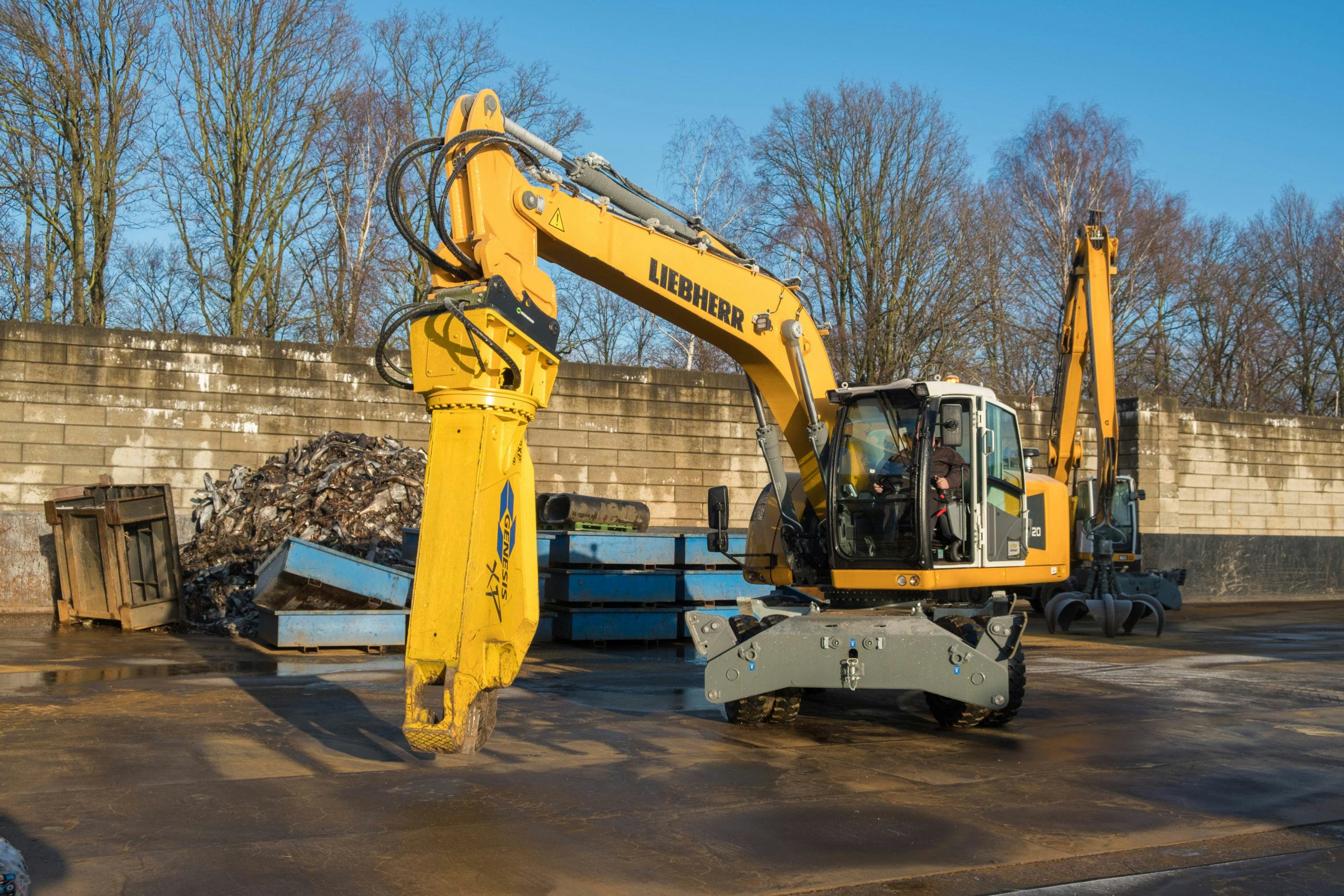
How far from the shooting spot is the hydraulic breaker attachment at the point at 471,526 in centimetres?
550

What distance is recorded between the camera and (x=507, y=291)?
5.96 m

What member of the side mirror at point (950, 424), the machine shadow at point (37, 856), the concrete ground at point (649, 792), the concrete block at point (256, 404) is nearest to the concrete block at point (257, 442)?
the concrete block at point (256, 404)

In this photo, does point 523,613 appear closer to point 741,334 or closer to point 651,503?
point 741,334

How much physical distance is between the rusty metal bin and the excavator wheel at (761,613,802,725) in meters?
8.97

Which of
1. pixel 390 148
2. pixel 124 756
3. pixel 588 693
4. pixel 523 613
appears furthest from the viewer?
pixel 390 148

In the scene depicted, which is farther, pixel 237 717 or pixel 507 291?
pixel 237 717

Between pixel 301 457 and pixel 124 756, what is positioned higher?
pixel 301 457

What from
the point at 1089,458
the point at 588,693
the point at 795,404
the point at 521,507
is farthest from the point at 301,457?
the point at 1089,458

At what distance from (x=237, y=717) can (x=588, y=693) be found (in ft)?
9.80

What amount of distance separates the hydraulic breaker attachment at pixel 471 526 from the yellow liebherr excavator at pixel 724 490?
0.03 feet

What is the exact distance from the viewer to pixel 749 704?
27.6ft

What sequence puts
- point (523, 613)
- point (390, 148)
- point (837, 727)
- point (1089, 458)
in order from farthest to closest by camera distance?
point (390, 148)
point (1089, 458)
point (837, 727)
point (523, 613)

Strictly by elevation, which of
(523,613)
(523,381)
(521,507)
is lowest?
(523,613)

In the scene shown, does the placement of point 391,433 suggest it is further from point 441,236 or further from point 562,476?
point 441,236
